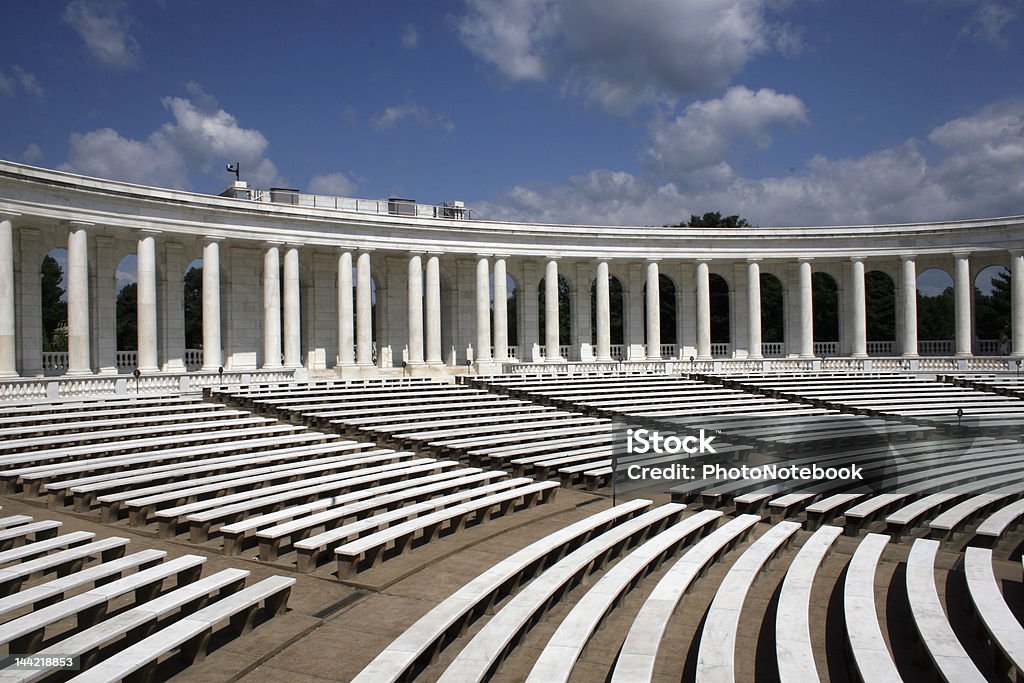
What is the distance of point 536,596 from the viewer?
13.2m

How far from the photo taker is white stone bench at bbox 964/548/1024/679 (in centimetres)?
1016

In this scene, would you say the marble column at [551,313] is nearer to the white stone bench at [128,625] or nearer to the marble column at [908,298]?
the marble column at [908,298]

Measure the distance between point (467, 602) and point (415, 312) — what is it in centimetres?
4191

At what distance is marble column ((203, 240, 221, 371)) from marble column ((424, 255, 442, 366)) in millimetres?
14663

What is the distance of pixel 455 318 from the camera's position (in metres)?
61.2

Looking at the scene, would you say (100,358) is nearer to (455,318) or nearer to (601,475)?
(455,318)

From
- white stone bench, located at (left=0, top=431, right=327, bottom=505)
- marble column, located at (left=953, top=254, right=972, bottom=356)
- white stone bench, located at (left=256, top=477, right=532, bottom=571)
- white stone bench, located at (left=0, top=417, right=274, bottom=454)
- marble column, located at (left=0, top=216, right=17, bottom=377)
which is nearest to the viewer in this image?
white stone bench, located at (left=256, top=477, right=532, bottom=571)

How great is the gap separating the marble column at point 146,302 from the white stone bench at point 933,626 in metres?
39.2

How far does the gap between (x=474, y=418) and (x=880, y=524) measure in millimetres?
18978

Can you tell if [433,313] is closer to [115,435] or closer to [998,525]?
[115,435]

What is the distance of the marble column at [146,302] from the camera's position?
4275 centimetres

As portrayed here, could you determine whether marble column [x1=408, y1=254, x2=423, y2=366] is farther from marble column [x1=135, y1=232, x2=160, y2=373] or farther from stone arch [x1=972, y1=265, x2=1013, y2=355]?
stone arch [x1=972, y1=265, x2=1013, y2=355]

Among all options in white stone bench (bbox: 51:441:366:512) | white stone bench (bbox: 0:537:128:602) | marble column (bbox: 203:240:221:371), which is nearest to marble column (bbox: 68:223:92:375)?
marble column (bbox: 203:240:221:371)

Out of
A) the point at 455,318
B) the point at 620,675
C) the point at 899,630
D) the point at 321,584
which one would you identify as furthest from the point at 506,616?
the point at 455,318
